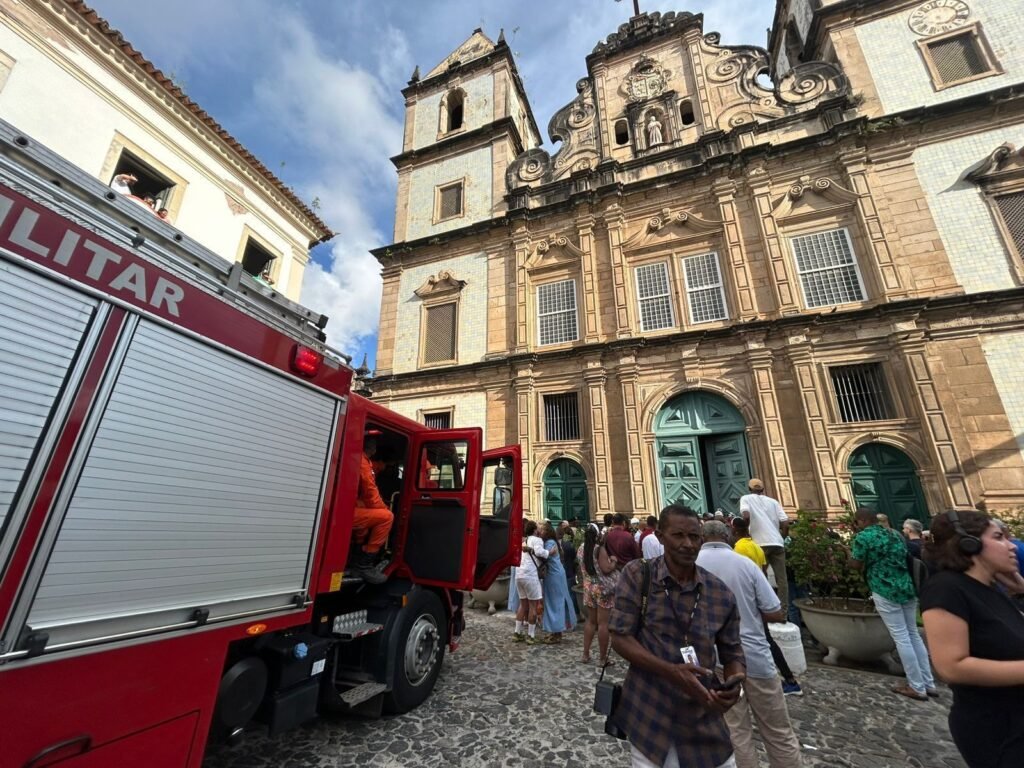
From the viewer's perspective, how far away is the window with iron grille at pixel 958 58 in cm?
1242

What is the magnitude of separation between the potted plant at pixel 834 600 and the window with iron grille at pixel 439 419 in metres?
11.1

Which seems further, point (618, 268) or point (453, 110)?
point (453, 110)

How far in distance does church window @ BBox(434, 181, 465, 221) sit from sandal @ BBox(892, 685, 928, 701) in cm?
1823

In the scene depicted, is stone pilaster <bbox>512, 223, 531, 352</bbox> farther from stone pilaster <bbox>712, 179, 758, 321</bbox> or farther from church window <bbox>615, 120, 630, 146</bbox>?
stone pilaster <bbox>712, 179, 758, 321</bbox>

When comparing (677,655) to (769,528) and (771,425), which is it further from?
(771,425)

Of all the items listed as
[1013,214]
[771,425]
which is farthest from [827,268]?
[771,425]

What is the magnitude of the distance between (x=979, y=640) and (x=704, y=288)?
12906 mm

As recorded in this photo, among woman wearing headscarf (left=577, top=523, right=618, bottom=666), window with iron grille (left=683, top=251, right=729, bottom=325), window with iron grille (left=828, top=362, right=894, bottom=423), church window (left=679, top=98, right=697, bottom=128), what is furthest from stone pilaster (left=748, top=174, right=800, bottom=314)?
woman wearing headscarf (left=577, top=523, right=618, bottom=666)

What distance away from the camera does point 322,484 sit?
344 centimetres

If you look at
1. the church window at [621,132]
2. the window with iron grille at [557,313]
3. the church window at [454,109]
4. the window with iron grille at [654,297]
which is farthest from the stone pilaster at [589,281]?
the church window at [454,109]

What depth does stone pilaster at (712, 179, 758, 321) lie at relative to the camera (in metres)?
12.4

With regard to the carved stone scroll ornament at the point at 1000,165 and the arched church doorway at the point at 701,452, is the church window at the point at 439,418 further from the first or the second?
the carved stone scroll ornament at the point at 1000,165

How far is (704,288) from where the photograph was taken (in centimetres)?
1338

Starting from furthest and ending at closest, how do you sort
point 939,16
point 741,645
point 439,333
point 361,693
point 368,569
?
point 439,333 < point 939,16 < point 368,569 < point 361,693 < point 741,645
